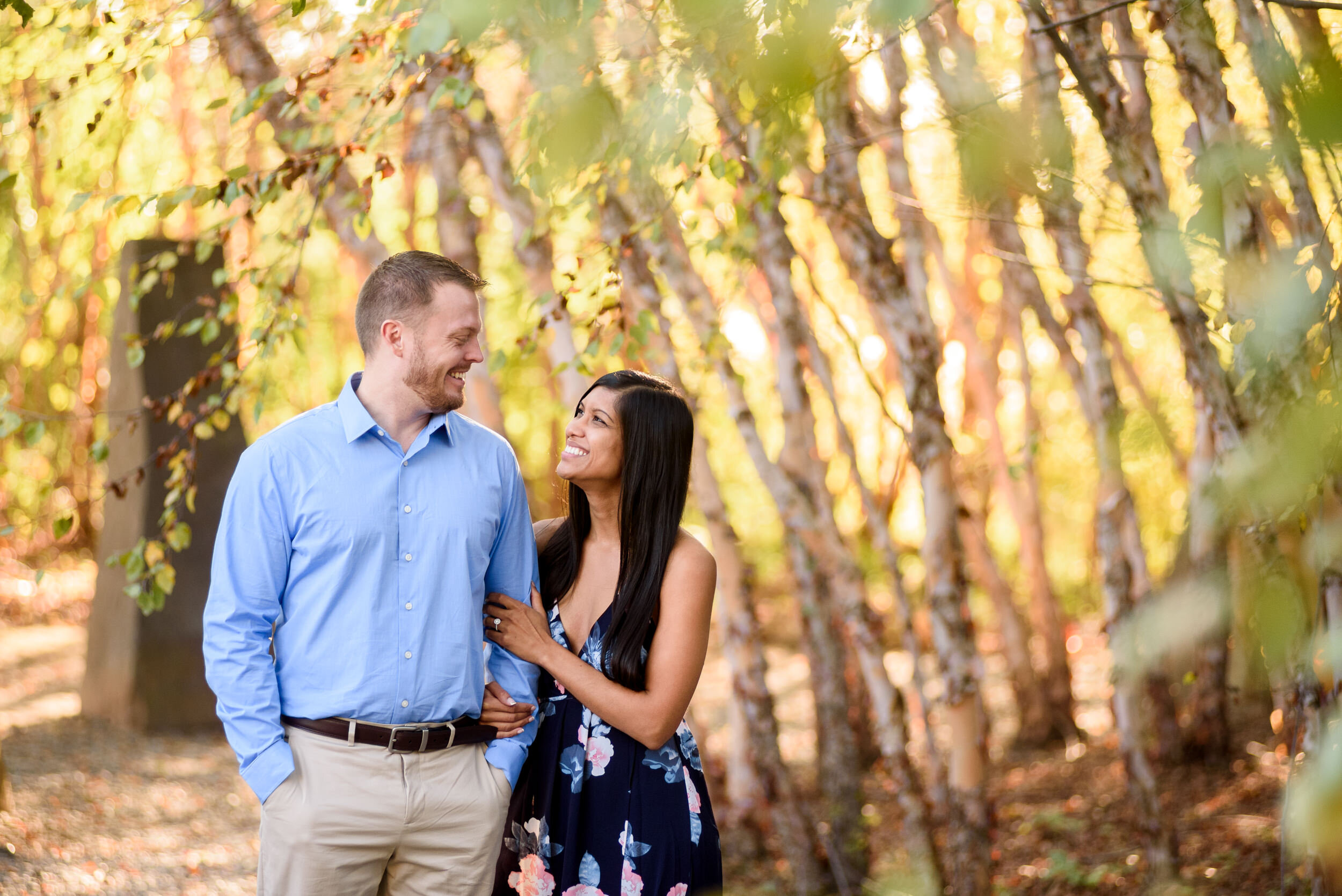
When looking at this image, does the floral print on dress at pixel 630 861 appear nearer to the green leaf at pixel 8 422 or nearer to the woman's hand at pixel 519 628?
the woman's hand at pixel 519 628

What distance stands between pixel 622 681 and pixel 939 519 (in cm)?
179

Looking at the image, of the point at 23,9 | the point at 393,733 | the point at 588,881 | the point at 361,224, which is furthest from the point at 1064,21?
the point at 361,224

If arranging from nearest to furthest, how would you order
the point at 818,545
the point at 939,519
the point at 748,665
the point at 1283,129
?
1. the point at 1283,129
2. the point at 939,519
3. the point at 818,545
4. the point at 748,665

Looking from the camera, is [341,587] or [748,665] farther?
[748,665]

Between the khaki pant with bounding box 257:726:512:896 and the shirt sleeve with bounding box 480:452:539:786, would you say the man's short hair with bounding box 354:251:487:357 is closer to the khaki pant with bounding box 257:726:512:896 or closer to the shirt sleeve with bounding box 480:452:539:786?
the shirt sleeve with bounding box 480:452:539:786

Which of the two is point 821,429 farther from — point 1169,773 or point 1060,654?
point 1169,773

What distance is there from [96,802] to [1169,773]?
556 cm

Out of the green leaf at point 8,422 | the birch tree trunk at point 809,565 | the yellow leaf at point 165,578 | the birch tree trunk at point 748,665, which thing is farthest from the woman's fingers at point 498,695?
the birch tree trunk at point 748,665

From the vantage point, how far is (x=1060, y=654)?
7113 millimetres

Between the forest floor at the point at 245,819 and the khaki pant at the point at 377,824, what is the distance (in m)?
2.31

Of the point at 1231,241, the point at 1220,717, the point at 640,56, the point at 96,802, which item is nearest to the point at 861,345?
the point at 1220,717

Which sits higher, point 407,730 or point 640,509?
point 640,509

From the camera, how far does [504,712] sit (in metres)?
2.27

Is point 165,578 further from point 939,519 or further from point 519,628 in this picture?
point 939,519
